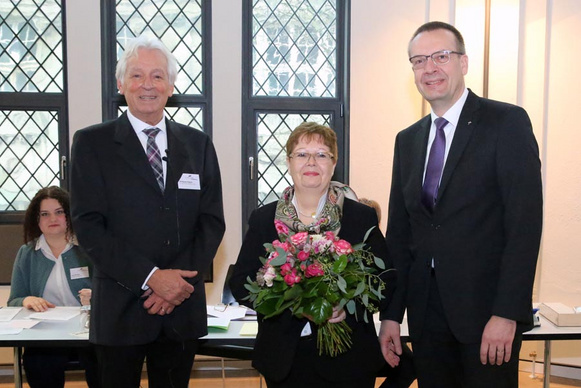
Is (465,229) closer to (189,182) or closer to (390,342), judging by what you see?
(390,342)

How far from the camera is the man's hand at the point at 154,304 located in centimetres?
250

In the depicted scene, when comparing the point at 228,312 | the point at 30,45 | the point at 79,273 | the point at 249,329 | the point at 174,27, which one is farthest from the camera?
the point at 174,27

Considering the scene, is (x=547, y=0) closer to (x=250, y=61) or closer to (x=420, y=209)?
(x=250, y=61)

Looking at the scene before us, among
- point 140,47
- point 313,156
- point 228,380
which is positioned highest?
point 140,47

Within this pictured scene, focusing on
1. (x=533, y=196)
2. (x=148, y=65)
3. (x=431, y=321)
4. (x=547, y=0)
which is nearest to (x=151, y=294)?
(x=148, y=65)

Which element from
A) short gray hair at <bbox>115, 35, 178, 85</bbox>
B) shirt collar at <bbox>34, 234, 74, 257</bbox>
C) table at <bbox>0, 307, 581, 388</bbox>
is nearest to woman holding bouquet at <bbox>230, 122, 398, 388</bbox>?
short gray hair at <bbox>115, 35, 178, 85</bbox>

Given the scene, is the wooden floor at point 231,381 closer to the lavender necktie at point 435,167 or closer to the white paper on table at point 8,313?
the white paper on table at point 8,313

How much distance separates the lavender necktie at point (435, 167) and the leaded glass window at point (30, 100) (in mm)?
3800

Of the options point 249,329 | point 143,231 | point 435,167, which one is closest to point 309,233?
point 435,167

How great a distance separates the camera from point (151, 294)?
252 centimetres

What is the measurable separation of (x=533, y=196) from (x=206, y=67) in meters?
3.71

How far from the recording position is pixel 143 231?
251 centimetres

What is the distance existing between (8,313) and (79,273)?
1.57 ft


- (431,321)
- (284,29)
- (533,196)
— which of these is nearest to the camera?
(533,196)
